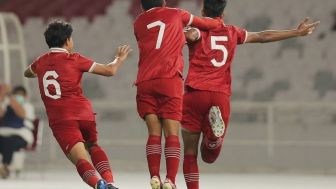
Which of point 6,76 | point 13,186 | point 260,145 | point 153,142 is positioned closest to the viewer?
point 153,142

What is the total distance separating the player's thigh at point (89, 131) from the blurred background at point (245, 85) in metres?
7.79

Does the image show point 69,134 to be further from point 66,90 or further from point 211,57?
point 211,57

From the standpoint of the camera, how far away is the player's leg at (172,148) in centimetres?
807

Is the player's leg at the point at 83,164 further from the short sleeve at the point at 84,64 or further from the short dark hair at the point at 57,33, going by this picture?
the short dark hair at the point at 57,33

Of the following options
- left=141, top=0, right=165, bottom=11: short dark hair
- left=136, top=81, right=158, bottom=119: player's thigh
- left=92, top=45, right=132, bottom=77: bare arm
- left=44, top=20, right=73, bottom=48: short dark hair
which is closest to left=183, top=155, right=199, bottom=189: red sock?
left=136, top=81, right=158, bottom=119: player's thigh

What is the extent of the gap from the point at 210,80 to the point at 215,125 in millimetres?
385

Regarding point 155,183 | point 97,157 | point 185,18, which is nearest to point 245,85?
point 97,157

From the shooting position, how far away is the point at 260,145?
18.0m

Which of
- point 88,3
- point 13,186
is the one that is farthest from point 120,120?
point 13,186

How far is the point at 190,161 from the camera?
860 centimetres

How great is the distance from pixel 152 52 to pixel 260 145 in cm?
993

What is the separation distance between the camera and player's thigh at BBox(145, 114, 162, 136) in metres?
8.23

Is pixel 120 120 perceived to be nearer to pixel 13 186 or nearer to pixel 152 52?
pixel 13 186

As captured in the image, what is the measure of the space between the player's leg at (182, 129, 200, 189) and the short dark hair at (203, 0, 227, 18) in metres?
0.97
